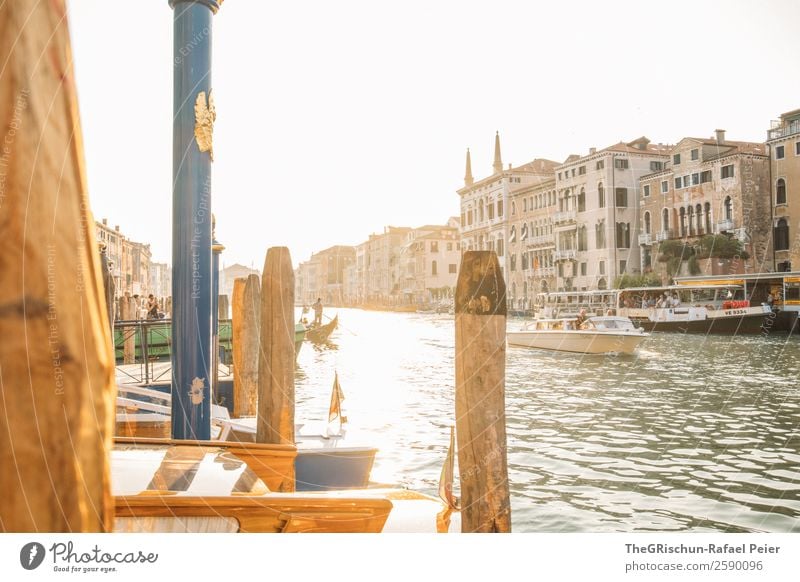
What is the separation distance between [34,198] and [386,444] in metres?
4.57

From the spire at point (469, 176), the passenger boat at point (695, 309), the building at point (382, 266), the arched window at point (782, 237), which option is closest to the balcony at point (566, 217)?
the spire at point (469, 176)

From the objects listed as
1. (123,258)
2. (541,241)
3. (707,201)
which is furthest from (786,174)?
(123,258)

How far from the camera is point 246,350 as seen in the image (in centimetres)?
472

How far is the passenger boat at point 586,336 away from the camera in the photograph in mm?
10492

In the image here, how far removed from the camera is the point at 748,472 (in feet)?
12.3

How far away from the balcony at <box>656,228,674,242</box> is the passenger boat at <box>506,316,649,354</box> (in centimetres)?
783

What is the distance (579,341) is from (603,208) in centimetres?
1235

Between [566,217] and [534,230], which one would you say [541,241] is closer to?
[534,230]

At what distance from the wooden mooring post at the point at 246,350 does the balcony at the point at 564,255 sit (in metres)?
20.2

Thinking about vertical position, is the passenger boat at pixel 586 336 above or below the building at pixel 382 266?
below

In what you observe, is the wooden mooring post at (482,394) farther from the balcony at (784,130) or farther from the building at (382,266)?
the building at (382,266)

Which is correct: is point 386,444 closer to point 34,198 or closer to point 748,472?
point 748,472

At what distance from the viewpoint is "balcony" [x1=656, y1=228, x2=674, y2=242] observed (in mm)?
18047
